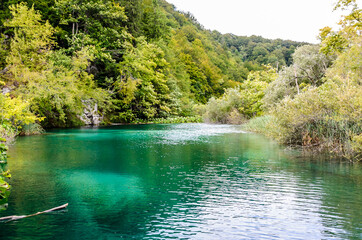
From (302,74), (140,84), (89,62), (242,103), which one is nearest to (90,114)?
(89,62)

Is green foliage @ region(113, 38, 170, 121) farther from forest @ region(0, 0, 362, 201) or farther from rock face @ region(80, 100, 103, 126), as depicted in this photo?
rock face @ region(80, 100, 103, 126)

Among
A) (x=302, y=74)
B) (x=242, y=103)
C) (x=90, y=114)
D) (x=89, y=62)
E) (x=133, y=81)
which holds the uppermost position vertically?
(x=89, y=62)

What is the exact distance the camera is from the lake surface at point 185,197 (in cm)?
557

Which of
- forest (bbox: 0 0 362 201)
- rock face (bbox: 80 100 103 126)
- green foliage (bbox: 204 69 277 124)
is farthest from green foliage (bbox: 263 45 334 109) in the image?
rock face (bbox: 80 100 103 126)

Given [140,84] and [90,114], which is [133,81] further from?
[90,114]

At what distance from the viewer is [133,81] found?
130 ft

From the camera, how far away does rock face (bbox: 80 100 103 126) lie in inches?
1366

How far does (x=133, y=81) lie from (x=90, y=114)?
23.7ft

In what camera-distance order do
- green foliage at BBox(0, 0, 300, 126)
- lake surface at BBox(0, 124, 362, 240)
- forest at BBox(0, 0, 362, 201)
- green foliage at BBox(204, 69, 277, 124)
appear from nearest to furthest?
1. lake surface at BBox(0, 124, 362, 240)
2. forest at BBox(0, 0, 362, 201)
3. green foliage at BBox(0, 0, 300, 126)
4. green foliage at BBox(204, 69, 277, 124)

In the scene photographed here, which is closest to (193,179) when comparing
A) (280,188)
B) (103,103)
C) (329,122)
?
(280,188)

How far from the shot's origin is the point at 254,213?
644 centimetres

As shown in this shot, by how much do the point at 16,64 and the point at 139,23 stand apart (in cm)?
2404

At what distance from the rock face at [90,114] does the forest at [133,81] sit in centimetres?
11

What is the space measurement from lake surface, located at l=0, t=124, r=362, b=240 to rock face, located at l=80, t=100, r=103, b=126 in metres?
21.8
